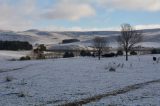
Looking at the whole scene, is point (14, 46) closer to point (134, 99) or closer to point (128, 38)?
point (128, 38)

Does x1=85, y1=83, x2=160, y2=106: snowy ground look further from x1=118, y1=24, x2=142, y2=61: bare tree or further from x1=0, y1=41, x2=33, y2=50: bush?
x1=0, y1=41, x2=33, y2=50: bush

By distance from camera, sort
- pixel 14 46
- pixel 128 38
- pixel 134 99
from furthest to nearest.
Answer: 1. pixel 14 46
2. pixel 128 38
3. pixel 134 99

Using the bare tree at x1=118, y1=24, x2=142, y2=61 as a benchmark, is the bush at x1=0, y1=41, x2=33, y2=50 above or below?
below

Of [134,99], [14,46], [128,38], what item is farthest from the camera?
[14,46]

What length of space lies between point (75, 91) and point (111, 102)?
18.9 feet

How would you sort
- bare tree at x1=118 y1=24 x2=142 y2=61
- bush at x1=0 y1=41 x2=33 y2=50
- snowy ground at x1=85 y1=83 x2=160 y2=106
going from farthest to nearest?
bush at x1=0 y1=41 x2=33 y2=50 < bare tree at x1=118 y1=24 x2=142 y2=61 < snowy ground at x1=85 y1=83 x2=160 y2=106

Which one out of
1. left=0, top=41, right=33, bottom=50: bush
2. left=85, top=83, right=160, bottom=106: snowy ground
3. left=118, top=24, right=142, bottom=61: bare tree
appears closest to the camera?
left=85, top=83, right=160, bottom=106: snowy ground

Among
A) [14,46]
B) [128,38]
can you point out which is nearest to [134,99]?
[128,38]

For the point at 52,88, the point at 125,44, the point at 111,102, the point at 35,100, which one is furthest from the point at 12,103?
the point at 125,44

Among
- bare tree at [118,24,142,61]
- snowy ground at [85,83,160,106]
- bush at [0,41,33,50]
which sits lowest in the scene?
bush at [0,41,33,50]

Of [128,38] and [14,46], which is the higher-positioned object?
[128,38]

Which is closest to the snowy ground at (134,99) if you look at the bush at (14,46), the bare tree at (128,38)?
the bare tree at (128,38)

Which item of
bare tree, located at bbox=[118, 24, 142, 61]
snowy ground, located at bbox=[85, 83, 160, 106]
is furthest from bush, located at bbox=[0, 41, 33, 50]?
snowy ground, located at bbox=[85, 83, 160, 106]

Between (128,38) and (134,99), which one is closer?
(134,99)
